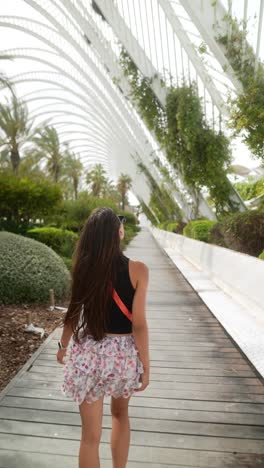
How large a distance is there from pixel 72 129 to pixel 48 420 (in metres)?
61.2

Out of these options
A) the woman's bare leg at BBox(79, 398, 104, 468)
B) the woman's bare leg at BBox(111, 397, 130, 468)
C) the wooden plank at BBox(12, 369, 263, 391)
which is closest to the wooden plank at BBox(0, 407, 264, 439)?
the wooden plank at BBox(12, 369, 263, 391)

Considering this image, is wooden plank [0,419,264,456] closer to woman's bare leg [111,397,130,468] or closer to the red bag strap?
woman's bare leg [111,397,130,468]

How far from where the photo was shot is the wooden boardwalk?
3098 mm

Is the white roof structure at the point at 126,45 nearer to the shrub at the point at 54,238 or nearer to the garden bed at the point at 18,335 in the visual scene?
the shrub at the point at 54,238

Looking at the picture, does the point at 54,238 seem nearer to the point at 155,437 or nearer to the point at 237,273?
the point at 237,273

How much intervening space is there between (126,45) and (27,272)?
1082 centimetres

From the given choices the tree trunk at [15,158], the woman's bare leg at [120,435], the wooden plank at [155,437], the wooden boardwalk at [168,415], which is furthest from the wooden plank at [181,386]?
the tree trunk at [15,158]

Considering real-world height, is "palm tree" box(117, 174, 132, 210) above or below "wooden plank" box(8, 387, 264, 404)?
above

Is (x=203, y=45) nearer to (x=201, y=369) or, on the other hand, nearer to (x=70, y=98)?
(x=201, y=369)

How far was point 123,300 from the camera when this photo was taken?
8.05ft

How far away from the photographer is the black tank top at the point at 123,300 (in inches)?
96.0

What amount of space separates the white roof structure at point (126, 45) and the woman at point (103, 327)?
29.3ft

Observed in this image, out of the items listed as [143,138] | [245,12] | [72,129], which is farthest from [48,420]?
[72,129]

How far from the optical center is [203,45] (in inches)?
486
